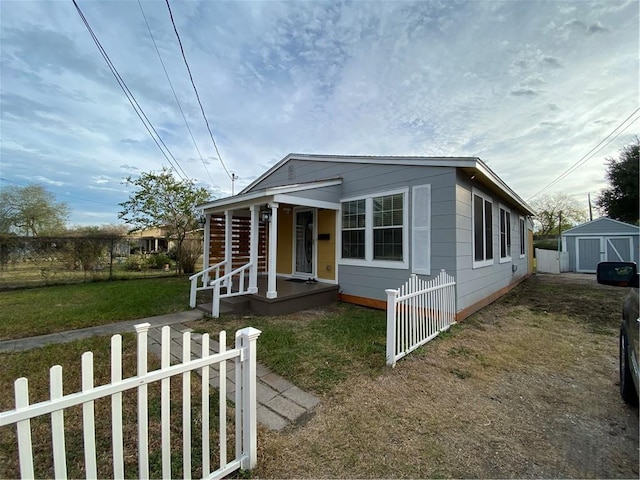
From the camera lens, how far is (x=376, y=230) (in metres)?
6.60

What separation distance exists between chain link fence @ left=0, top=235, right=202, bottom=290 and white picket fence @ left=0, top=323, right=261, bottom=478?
11.3 metres

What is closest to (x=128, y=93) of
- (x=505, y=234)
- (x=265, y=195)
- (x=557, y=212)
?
(x=265, y=195)

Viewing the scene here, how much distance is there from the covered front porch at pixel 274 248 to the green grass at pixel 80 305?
997 millimetres

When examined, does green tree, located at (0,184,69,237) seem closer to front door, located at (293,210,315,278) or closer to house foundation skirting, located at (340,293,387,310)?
front door, located at (293,210,315,278)

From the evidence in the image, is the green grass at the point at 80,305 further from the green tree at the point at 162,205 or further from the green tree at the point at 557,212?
the green tree at the point at 557,212

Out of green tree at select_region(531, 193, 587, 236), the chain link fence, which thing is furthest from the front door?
green tree at select_region(531, 193, 587, 236)

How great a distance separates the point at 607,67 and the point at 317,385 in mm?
8381

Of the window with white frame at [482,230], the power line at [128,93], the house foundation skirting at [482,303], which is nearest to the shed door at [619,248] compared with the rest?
the house foundation skirting at [482,303]

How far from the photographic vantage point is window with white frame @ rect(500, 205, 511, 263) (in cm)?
875

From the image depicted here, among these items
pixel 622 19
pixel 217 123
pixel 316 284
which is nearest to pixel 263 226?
pixel 316 284

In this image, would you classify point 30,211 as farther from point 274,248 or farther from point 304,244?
point 274,248

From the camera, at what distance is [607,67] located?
228 inches

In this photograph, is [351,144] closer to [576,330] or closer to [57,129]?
[576,330]

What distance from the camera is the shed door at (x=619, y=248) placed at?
14.6 metres
